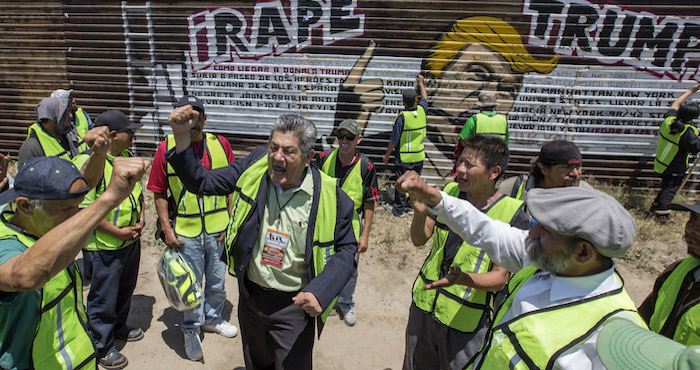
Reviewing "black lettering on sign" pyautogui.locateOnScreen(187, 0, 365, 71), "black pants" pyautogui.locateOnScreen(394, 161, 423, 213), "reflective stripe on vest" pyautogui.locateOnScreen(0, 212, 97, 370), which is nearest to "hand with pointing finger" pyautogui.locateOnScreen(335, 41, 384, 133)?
"black lettering on sign" pyautogui.locateOnScreen(187, 0, 365, 71)

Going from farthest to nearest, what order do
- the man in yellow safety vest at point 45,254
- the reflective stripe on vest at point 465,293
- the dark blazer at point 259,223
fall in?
the reflective stripe on vest at point 465,293 < the dark blazer at point 259,223 < the man in yellow safety vest at point 45,254

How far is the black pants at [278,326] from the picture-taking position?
8.11ft

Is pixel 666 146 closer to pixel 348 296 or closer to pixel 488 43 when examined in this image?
pixel 488 43

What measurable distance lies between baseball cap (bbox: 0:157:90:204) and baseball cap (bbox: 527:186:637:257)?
198 cm

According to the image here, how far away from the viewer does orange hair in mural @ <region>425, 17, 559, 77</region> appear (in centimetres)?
690

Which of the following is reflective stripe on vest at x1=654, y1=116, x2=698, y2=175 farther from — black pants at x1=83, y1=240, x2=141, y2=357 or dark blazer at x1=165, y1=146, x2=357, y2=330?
black pants at x1=83, y1=240, x2=141, y2=357

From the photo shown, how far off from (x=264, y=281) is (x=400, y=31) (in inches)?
229

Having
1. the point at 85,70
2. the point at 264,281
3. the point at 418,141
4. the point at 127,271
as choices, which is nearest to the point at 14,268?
the point at 264,281

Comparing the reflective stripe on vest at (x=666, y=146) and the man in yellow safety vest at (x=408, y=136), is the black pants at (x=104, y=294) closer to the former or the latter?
the man in yellow safety vest at (x=408, y=136)

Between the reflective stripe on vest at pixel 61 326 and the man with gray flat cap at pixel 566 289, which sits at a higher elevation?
the man with gray flat cap at pixel 566 289

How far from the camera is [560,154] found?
3.14m

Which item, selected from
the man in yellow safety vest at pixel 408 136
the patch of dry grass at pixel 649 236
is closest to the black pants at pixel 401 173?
the man in yellow safety vest at pixel 408 136

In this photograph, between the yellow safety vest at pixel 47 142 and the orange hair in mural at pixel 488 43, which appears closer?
the yellow safety vest at pixel 47 142

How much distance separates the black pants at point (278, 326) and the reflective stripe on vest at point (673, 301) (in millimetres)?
1997
